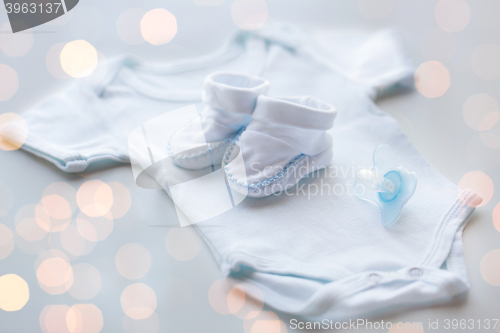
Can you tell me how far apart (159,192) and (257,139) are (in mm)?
233

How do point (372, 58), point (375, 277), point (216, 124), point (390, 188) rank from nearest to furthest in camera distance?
point (375, 277)
point (390, 188)
point (216, 124)
point (372, 58)

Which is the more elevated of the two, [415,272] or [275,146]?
[275,146]

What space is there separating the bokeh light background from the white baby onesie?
4 cm

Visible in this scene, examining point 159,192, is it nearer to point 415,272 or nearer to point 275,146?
point 275,146

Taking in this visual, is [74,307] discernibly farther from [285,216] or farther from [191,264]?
[285,216]

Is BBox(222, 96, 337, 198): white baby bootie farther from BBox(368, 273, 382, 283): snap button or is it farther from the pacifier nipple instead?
BBox(368, 273, 382, 283): snap button

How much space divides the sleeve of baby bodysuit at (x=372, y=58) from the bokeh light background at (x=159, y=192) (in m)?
0.04

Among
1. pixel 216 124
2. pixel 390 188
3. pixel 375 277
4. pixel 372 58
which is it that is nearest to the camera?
pixel 375 277

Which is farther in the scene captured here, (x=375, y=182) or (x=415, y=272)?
(x=375, y=182)

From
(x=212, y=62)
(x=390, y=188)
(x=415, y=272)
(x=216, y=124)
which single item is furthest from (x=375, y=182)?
(x=212, y=62)

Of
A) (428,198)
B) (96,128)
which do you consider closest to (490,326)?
(428,198)

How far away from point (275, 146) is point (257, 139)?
0.04m

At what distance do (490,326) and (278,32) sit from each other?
956mm

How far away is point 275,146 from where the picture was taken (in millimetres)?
778
